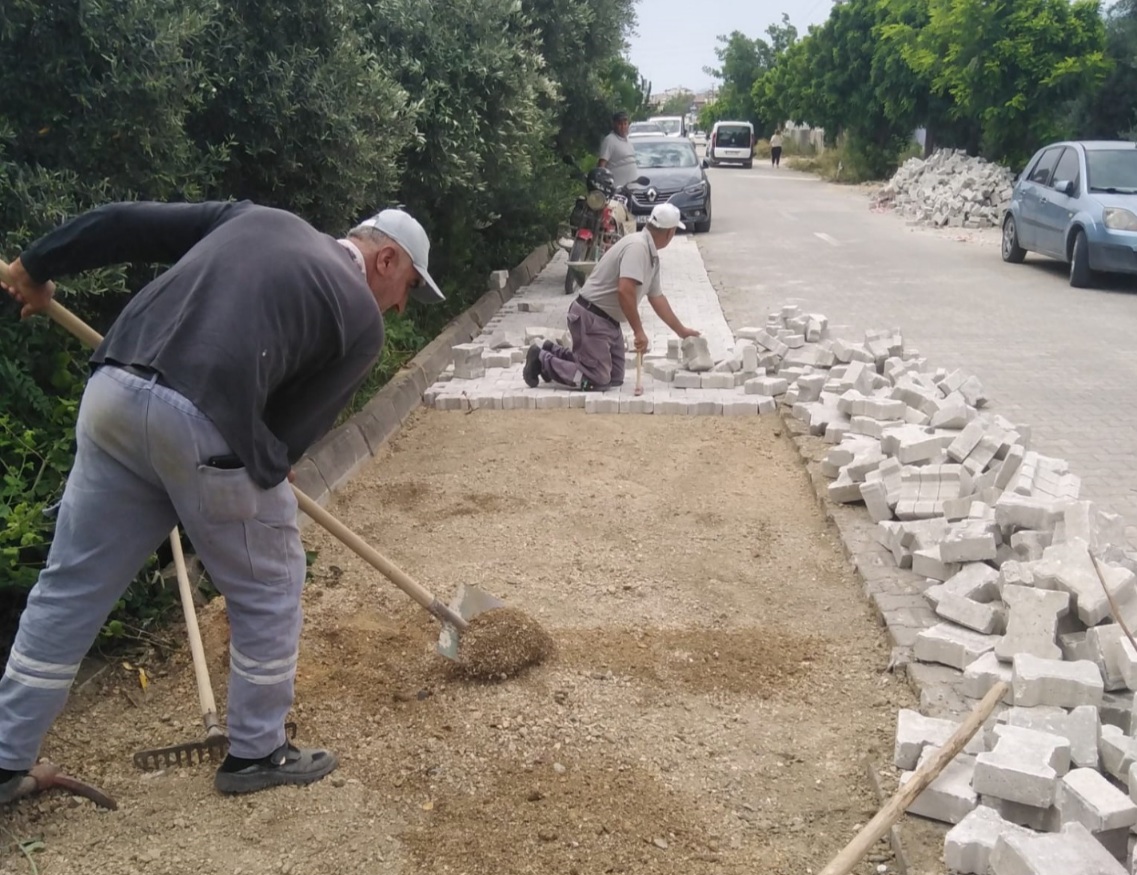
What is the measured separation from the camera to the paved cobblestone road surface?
23.5ft

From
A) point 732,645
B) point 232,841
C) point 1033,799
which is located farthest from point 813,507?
point 232,841

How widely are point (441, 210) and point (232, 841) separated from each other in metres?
7.72

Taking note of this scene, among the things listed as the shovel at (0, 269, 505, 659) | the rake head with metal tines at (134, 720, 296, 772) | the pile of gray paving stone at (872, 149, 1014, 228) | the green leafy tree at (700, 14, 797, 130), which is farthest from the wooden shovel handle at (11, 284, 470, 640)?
the green leafy tree at (700, 14, 797, 130)

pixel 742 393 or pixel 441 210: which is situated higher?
pixel 441 210

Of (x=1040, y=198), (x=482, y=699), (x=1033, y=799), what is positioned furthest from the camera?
(x=1040, y=198)

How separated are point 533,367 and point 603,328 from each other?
2.00ft

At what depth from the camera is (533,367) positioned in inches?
320

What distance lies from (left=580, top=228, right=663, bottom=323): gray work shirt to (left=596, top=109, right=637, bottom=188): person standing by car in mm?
5946

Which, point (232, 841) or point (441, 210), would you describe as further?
point (441, 210)

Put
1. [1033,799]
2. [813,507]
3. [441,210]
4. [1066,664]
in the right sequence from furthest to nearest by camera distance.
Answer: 1. [441,210]
2. [813,507]
3. [1066,664]
4. [1033,799]

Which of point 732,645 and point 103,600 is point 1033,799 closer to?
point 732,645

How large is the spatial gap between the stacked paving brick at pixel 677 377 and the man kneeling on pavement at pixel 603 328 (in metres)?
0.12

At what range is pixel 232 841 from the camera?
3100mm

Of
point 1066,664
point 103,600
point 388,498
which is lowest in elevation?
point 388,498
